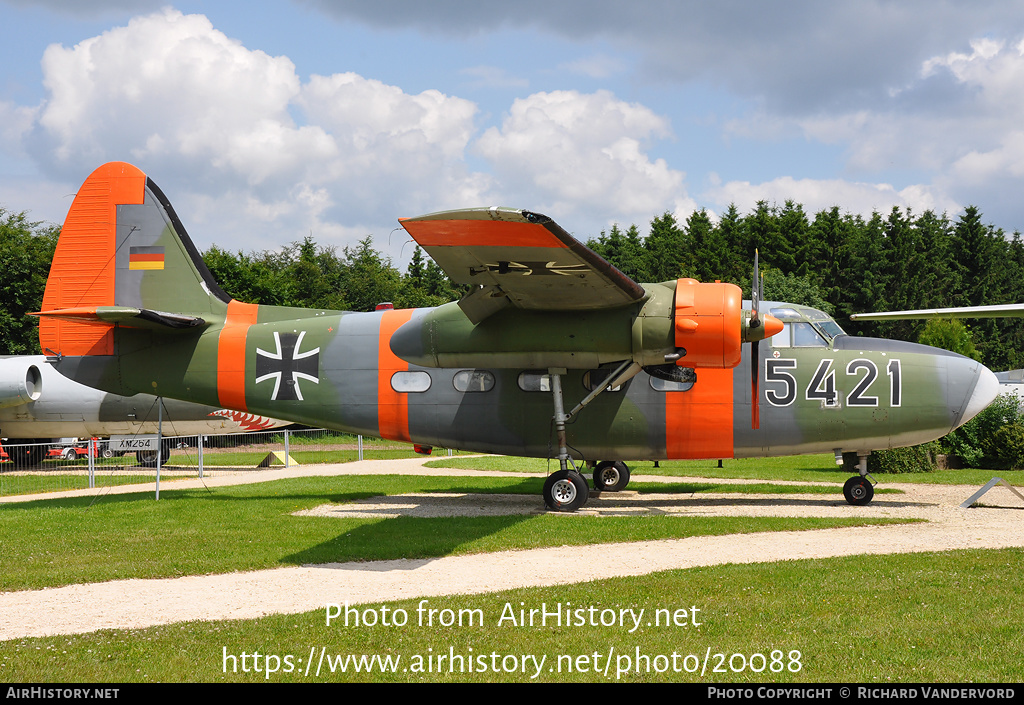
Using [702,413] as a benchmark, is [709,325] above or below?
above

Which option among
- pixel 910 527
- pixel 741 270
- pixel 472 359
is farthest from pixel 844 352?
pixel 741 270

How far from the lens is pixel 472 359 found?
14.8 metres

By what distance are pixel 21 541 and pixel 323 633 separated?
802cm

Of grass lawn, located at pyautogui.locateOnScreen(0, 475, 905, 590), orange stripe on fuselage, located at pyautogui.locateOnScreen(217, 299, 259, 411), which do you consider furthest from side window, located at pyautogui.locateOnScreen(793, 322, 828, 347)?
orange stripe on fuselage, located at pyautogui.locateOnScreen(217, 299, 259, 411)

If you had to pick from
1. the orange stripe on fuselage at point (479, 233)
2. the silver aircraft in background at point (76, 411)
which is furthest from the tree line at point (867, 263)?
the orange stripe on fuselage at point (479, 233)

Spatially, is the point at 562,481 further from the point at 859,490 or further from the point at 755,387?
the point at 859,490

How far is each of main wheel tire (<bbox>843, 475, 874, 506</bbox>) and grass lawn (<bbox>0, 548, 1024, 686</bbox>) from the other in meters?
7.15

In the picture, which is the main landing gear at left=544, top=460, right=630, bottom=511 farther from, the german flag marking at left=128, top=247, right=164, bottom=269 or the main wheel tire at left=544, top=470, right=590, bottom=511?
the german flag marking at left=128, top=247, right=164, bottom=269

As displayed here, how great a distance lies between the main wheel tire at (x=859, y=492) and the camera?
16.2 metres

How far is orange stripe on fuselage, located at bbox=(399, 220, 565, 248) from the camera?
1017 cm

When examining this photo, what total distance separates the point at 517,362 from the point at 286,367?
5.04m

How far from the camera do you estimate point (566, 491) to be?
50.6 feet

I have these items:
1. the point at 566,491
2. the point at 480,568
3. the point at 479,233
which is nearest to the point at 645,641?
the point at 480,568

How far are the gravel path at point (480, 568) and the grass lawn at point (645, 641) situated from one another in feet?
2.34
